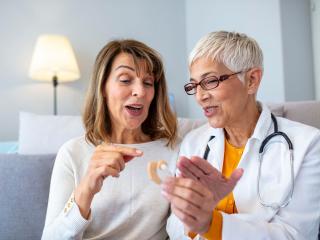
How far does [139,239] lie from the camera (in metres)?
1.22

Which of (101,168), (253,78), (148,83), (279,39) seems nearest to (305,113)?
(253,78)

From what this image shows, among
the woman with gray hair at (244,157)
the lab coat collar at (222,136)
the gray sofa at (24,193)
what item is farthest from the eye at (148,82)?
the gray sofa at (24,193)

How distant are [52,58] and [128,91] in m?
1.29

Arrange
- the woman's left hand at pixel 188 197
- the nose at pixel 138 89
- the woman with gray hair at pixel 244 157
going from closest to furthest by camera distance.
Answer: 1. the woman's left hand at pixel 188 197
2. the woman with gray hair at pixel 244 157
3. the nose at pixel 138 89

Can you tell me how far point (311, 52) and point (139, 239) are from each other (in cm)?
219

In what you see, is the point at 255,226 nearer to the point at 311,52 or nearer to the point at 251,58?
the point at 251,58

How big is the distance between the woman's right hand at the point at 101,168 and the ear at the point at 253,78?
1.66ft

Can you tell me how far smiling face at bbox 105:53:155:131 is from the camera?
51.1 inches

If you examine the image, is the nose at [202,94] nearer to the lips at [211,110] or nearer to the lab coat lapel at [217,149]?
the lips at [211,110]

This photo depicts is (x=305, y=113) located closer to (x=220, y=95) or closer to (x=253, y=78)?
(x=253, y=78)

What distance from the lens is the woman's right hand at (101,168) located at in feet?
3.21

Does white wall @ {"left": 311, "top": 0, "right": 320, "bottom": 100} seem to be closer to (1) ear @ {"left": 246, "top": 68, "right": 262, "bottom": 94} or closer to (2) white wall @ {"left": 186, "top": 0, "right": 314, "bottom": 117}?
(2) white wall @ {"left": 186, "top": 0, "right": 314, "bottom": 117}

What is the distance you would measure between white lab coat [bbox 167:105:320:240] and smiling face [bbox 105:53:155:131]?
0.34 metres

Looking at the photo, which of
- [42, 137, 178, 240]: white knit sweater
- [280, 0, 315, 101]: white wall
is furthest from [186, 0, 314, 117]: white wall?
[42, 137, 178, 240]: white knit sweater
